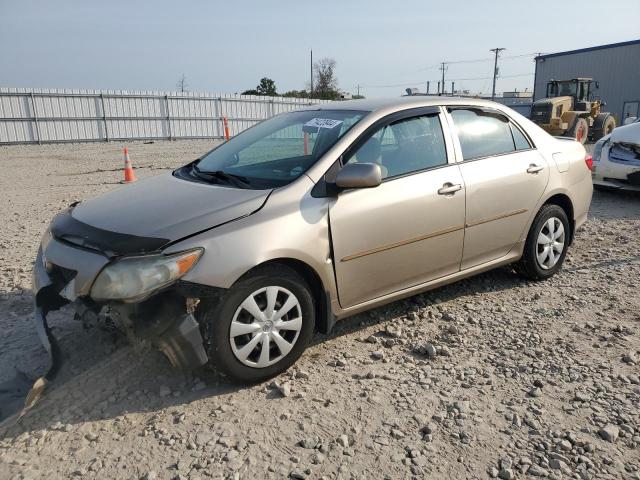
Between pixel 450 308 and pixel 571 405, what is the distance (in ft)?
4.66

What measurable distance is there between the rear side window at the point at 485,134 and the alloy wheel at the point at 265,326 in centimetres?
189

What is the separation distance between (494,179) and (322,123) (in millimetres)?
1420

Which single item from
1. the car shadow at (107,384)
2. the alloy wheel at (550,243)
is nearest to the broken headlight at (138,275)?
the car shadow at (107,384)

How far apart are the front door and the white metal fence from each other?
17767mm

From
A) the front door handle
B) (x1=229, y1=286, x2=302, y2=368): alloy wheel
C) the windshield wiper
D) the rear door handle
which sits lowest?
(x1=229, y1=286, x2=302, y2=368): alloy wheel

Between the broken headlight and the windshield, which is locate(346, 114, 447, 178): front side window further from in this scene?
the broken headlight

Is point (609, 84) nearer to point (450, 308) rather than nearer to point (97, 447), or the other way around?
point (450, 308)

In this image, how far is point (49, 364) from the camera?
3189 millimetres

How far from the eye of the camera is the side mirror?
321 cm

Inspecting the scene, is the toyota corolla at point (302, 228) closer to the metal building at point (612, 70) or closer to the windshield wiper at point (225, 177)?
the windshield wiper at point (225, 177)

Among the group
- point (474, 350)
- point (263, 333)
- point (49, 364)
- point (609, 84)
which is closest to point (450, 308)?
point (474, 350)

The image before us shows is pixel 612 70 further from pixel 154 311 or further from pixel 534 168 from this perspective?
pixel 154 311

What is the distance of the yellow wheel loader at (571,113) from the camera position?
768 inches

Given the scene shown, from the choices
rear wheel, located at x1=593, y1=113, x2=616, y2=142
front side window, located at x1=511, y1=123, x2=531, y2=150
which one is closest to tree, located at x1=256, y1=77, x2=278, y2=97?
rear wheel, located at x1=593, y1=113, x2=616, y2=142
